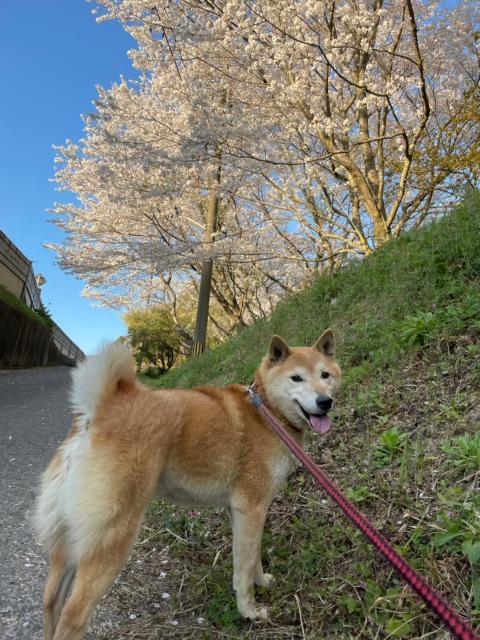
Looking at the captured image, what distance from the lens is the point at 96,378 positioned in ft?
8.12

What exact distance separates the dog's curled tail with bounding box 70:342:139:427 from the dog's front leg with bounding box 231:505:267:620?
40.3 inches

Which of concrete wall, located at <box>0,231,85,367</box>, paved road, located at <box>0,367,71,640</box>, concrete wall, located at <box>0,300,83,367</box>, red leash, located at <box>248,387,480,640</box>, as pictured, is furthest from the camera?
concrete wall, located at <box>0,231,85,367</box>

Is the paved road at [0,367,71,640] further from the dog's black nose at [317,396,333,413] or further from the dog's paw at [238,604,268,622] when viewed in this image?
the dog's black nose at [317,396,333,413]

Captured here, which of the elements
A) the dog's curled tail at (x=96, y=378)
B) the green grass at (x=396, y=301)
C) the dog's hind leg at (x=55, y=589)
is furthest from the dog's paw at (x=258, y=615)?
the green grass at (x=396, y=301)

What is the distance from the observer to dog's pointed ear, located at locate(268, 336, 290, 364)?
3.16 m

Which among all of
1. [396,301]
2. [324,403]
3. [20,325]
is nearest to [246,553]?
[324,403]

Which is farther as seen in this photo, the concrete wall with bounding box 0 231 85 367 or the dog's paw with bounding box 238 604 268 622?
the concrete wall with bounding box 0 231 85 367

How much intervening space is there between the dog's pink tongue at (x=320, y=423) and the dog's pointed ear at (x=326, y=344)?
0.65 m

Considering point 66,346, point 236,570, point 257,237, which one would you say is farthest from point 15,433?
point 66,346

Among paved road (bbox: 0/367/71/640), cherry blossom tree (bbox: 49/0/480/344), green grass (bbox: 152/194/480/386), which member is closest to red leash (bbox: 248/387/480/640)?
paved road (bbox: 0/367/71/640)

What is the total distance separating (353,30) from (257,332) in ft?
20.3

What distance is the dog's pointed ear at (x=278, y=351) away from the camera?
3158 millimetres

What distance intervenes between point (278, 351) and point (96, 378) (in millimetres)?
1284

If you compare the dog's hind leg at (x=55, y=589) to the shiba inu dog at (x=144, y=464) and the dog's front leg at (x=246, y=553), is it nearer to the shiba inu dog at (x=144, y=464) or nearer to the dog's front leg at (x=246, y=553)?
the shiba inu dog at (x=144, y=464)
